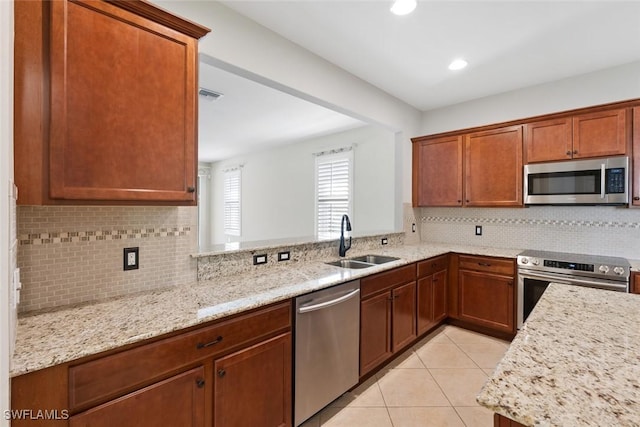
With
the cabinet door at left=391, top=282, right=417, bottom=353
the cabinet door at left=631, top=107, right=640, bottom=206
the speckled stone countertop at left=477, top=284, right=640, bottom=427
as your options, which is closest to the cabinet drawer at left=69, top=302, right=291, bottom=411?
the speckled stone countertop at left=477, top=284, right=640, bottom=427

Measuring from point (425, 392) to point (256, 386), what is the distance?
4.65 feet

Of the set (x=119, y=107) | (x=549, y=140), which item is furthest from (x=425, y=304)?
(x=119, y=107)

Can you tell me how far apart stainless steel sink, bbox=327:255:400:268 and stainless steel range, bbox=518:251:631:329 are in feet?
4.32

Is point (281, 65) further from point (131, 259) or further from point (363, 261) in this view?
point (363, 261)

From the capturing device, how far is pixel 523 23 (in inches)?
86.7

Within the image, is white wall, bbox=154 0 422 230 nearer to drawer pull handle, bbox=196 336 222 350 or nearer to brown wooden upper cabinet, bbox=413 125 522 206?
brown wooden upper cabinet, bbox=413 125 522 206

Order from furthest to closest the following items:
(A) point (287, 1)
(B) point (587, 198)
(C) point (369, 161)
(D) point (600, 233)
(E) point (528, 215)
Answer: (C) point (369, 161) → (E) point (528, 215) → (D) point (600, 233) → (B) point (587, 198) → (A) point (287, 1)

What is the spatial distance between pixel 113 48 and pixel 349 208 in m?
3.91

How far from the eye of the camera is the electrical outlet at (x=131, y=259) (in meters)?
1.65

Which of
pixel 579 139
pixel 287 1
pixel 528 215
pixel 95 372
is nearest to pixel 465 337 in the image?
pixel 528 215

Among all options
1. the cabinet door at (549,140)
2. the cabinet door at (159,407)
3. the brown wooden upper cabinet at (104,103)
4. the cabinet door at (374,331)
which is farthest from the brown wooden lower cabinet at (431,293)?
the brown wooden upper cabinet at (104,103)

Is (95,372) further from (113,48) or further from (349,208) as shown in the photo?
(349,208)

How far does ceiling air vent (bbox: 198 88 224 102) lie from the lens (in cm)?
331

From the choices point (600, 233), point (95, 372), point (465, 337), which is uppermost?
point (600, 233)
